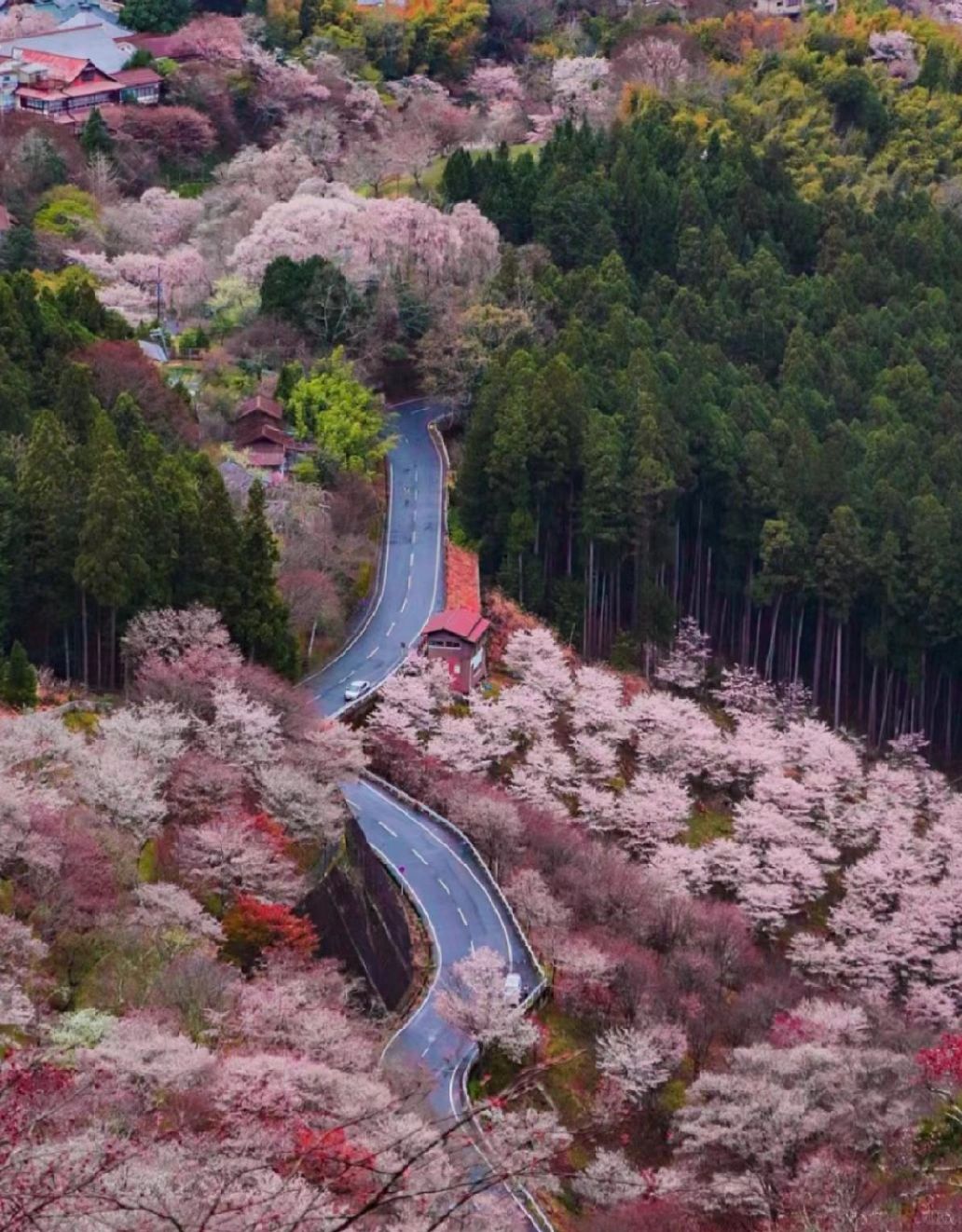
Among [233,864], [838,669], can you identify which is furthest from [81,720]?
[838,669]

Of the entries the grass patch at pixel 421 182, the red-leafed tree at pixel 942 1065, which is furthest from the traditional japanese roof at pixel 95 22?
the red-leafed tree at pixel 942 1065

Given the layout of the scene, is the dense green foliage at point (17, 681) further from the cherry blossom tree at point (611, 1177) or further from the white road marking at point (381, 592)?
the cherry blossom tree at point (611, 1177)

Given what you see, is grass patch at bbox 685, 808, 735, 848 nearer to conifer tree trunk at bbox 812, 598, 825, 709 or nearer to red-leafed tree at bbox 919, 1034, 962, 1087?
conifer tree trunk at bbox 812, 598, 825, 709

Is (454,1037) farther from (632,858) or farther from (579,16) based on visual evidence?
(579,16)

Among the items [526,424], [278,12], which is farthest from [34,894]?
[278,12]

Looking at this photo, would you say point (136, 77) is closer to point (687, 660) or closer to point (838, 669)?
point (687, 660)

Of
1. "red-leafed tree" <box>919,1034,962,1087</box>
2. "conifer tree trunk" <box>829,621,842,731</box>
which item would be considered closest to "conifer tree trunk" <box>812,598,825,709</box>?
"conifer tree trunk" <box>829,621,842,731</box>
